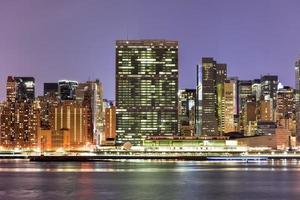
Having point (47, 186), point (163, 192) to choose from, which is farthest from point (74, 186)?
point (163, 192)

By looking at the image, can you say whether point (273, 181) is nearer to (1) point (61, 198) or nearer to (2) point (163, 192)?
(2) point (163, 192)

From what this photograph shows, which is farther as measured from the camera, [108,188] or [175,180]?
[175,180]

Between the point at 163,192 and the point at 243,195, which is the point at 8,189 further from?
the point at 243,195

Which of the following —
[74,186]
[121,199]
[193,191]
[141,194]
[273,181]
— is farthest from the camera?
[273,181]

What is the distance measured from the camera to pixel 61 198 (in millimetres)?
79375

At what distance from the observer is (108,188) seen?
94625mm

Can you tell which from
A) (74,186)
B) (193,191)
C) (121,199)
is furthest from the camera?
(74,186)

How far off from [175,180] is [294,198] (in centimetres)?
2996

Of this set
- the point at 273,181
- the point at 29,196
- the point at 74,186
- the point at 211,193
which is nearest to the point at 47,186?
the point at 74,186

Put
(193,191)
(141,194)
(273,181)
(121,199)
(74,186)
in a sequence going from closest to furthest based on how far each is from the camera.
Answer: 1. (121,199)
2. (141,194)
3. (193,191)
4. (74,186)
5. (273,181)

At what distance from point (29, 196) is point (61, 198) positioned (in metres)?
4.46

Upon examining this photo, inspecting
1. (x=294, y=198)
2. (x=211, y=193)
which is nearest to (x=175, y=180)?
(x=211, y=193)

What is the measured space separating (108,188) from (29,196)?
14812 mm

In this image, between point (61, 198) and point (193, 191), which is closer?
point (61, 198)
